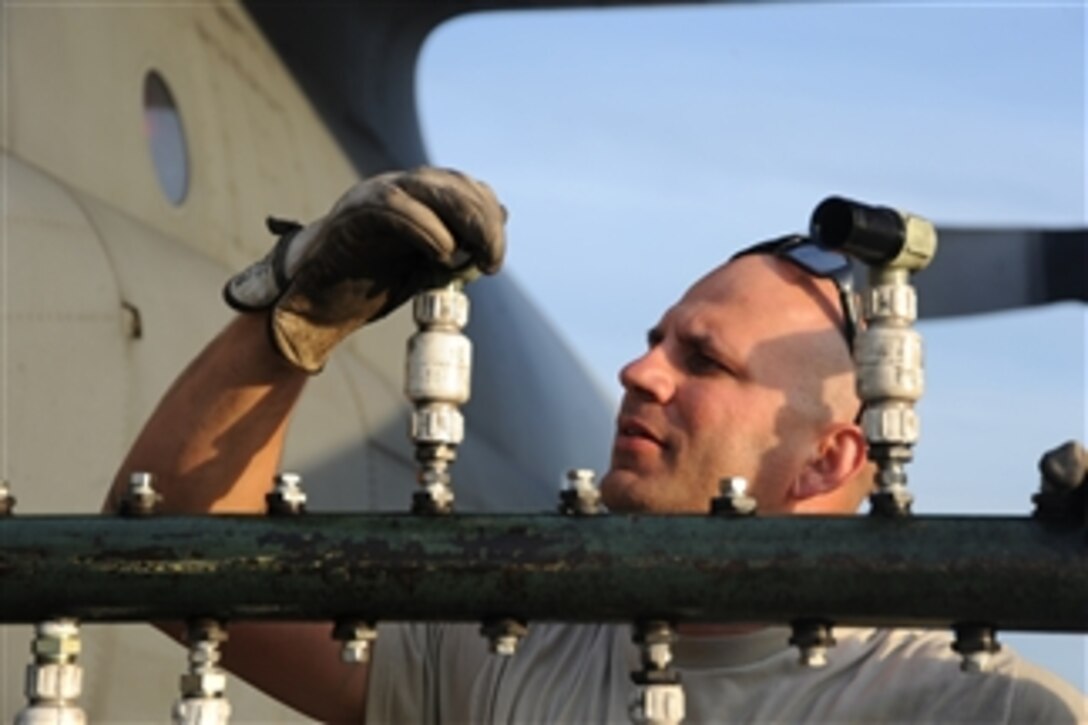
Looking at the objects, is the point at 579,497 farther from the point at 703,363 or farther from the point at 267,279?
the point at 703,363

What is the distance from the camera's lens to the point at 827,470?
302 centimetres

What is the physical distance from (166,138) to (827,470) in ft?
9.69

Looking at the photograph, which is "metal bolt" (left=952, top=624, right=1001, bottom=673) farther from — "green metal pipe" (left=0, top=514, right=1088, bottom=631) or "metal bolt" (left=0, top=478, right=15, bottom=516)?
"metal bolt" (left=0, top=478, right=15, bottom=516)

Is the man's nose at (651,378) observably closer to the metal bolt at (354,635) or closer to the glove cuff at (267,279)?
the glove cuff at (267,279)

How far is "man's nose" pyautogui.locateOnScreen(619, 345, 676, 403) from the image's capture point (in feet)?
9.65

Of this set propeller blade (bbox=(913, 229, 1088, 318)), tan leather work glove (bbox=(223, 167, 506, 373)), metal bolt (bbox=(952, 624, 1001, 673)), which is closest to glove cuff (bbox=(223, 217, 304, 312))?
tan leather work glove (bbox=(223, 167, 506, 373))

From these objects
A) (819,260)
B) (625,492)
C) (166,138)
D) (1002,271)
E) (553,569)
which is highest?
(1002,271)

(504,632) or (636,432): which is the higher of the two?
(636,432)

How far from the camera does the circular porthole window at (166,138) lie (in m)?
5.47

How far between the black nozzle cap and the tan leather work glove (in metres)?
0.34

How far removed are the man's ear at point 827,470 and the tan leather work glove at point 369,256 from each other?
692 mm

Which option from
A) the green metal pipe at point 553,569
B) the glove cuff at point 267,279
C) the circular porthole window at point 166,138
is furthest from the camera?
the circular porthole window at point 166,138

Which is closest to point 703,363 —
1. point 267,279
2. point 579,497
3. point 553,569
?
point 267,279

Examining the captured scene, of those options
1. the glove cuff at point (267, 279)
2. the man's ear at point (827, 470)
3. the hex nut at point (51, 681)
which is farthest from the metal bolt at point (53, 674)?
the man's ear at point (827, 470)
